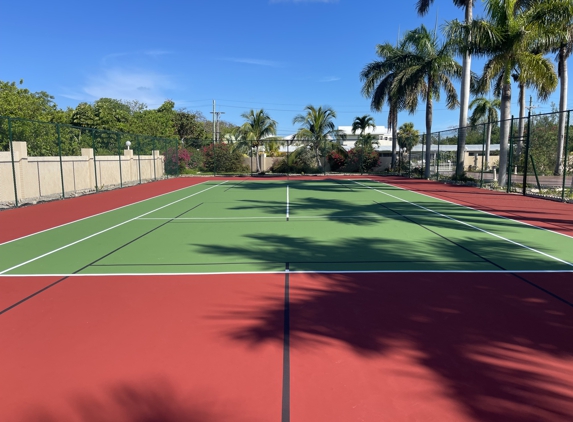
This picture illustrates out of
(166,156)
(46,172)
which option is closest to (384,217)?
(46,172)

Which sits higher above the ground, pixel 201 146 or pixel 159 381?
pixel 201 146

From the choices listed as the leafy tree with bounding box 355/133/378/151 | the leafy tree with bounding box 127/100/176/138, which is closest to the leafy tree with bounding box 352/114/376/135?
the leafy tree with bounding box 355/133/378/151

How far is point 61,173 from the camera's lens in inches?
735

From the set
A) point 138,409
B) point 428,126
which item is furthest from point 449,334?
point 428,126

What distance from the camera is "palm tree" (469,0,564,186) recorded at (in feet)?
62.1

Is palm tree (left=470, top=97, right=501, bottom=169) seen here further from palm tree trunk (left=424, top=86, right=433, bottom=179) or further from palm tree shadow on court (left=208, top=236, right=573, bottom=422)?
palm tree shadow on court (left=208, top=236, right=573, bottom=422)

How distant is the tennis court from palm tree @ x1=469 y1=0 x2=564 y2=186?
12.5m

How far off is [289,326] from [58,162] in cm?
1835

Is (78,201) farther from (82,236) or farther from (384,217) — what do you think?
(384,217)

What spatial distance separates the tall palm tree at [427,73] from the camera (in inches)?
1160

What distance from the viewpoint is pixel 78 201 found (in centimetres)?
1798

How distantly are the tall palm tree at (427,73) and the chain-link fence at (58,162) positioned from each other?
19264 millimetres

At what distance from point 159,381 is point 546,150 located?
19.1 m

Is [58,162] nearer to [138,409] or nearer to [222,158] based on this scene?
[138,409]
